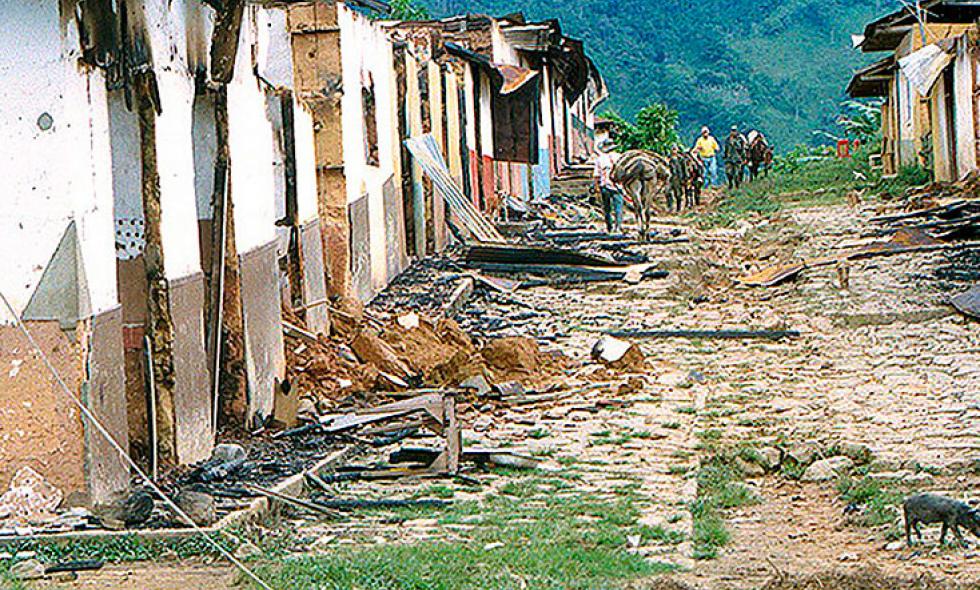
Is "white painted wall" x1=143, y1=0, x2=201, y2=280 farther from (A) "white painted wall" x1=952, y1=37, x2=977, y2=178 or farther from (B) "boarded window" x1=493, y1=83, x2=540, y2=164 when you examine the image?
(B) "boarded window" x1=493, y1=83, x2=540, y2=164

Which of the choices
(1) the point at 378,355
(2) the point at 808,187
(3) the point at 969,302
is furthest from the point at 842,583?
(2) the point at 808,187

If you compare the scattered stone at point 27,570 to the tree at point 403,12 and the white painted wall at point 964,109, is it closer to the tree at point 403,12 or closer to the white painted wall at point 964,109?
the white painted wall at point 964,109

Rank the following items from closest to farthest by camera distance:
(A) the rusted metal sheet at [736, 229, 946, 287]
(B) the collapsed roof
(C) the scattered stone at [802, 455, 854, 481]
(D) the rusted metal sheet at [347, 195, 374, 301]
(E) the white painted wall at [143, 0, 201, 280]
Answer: (C) the scattered stone at [802, 455, 854, 481] < (E) the white painted wall at [143, 0, 201, 280] < (D) the rusted metal sheet at [347, 195, 374, 301] < (A) the rusted metal sheet at [736, 229, 946, 287] < (B) the collapsed roof

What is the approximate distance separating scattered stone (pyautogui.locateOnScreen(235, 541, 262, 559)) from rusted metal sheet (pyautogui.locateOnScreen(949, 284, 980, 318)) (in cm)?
902

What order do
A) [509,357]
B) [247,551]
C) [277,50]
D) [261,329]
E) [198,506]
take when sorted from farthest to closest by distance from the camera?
[277,50] → [509,357] → [261,329] → [198,506] → [247,551]

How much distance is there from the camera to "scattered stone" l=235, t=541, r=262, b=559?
21.9 ft

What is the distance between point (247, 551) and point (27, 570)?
967 millimetres

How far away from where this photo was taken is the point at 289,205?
12875 millimetres

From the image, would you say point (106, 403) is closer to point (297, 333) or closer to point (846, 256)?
point (297, 333)

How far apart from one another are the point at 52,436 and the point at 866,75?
36.1 m

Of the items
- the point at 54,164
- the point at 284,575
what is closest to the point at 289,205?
the point at 54,164

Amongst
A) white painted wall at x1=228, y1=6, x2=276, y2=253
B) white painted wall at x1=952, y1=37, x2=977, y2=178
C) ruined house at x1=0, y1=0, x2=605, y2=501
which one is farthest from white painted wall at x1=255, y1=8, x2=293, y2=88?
white painted wall at x1=952, y1=37, x2=977, y2=178

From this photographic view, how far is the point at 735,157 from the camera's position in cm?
4388

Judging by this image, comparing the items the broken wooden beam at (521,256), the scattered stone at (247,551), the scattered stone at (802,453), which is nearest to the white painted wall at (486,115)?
the broken wooden beam at (521,256)
